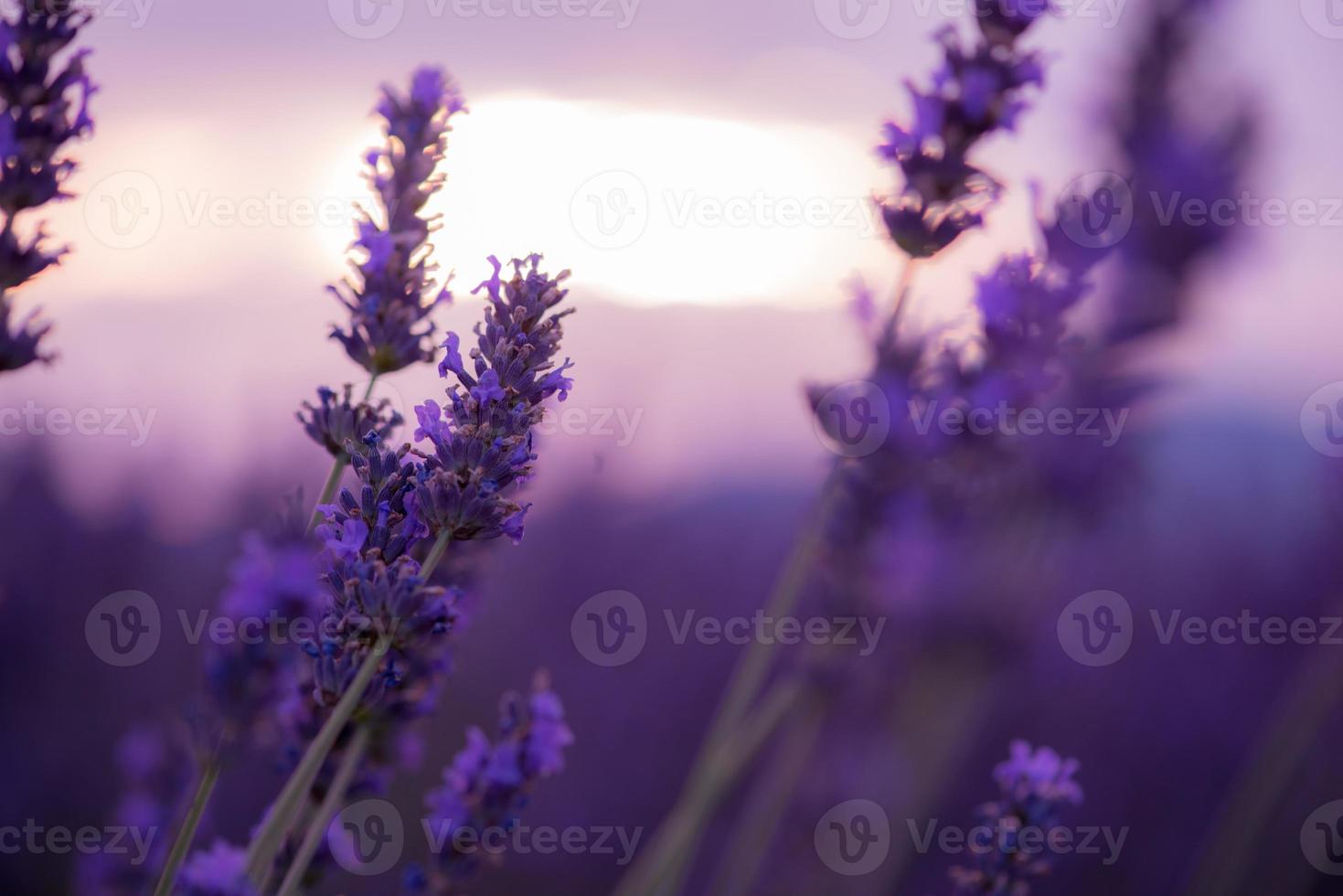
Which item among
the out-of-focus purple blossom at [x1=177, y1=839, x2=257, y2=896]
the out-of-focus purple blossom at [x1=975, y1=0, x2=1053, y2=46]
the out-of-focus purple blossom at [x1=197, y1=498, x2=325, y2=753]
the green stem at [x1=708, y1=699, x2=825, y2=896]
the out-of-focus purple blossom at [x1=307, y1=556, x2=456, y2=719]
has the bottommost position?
the green stem at [x1=708, y1=699, x2=825, y2=896]

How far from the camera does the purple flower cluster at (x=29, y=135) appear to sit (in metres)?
1.34

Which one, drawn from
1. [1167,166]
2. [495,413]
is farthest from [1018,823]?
[1167,166]

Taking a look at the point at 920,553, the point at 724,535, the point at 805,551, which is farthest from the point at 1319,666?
the point at 724,535

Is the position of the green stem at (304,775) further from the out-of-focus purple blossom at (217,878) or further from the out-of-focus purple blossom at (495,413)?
the out-of-focus purple blossom at (495,413)

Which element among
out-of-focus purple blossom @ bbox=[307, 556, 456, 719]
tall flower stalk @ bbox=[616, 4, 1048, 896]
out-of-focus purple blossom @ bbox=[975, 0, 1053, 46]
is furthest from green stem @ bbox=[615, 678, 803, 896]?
out-of-focus purple blossom @ bbox=[975, 0, 1053, 46]

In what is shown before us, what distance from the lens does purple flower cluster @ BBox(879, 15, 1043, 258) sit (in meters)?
2.01

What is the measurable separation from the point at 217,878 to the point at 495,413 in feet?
1.98

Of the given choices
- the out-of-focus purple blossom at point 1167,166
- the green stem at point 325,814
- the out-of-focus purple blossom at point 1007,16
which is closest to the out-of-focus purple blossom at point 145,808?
the green stem at point 325,814

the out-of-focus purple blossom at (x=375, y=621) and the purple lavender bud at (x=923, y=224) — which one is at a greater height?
the purple lavender bud at (x=923, y=224)

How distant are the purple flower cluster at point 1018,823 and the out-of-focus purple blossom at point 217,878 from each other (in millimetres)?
970

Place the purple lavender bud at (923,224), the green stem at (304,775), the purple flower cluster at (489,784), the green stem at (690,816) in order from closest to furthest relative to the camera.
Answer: the green stem at (304,775)
the purple flower cluster at (489,784)
the green stem at (690,816)
the purple lavender bud at (923,224)

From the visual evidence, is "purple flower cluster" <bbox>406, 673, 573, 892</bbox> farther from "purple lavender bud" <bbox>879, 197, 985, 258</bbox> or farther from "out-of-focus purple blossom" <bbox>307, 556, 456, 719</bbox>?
"purple lavender bud" <bbox>879, 197, 985, 258</bbox>

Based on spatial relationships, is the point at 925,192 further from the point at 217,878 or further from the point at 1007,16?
the point at 217,878

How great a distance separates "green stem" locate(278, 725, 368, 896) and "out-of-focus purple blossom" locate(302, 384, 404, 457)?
1.29 ft
